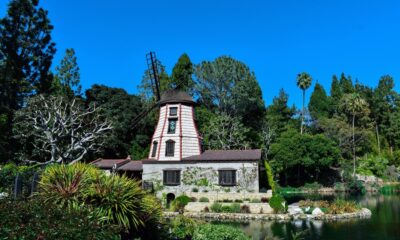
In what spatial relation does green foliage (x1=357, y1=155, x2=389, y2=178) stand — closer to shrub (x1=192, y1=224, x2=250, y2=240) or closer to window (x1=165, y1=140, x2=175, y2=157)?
window (x1=165, y1=140, x2=175, y2=157)

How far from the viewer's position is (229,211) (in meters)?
23.3

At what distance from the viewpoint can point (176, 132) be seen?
2895 cm

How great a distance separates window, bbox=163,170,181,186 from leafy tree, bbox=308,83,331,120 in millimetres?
40341

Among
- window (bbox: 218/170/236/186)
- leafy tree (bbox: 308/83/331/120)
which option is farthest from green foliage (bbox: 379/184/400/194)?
window (bbox: 218/170/236/186)

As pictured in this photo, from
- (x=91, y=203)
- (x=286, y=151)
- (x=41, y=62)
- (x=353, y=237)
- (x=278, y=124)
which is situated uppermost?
(x=41, y=62)

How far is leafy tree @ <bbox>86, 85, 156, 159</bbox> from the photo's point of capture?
40531 mm

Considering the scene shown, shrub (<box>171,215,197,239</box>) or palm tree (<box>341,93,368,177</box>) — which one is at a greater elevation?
palm tree (<box>341,93,368,177</box>)

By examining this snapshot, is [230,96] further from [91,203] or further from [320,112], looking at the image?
[91,203]

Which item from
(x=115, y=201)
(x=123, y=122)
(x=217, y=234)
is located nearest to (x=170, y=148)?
(x=123, y=122)

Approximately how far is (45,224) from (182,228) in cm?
735

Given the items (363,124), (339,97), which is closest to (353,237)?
(363,124)

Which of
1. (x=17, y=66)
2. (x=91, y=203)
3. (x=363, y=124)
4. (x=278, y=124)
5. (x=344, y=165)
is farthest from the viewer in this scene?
(x=363, y=124)

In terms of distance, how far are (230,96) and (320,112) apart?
2598cm

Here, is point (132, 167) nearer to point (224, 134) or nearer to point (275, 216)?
point (224, 134)
